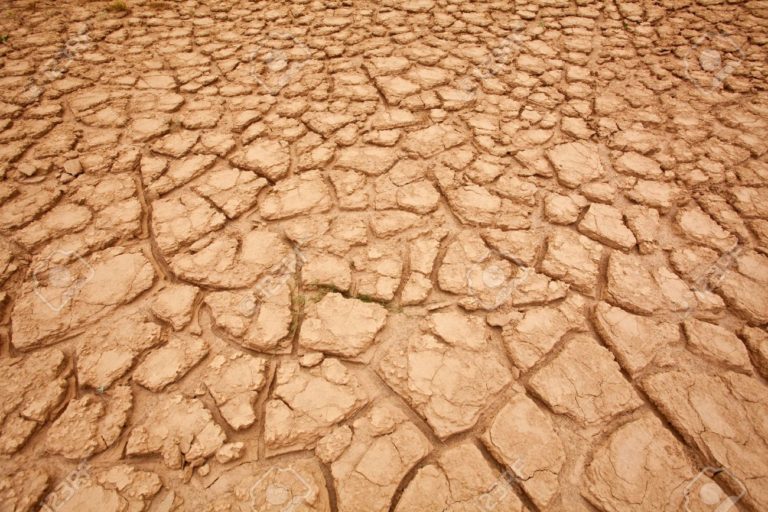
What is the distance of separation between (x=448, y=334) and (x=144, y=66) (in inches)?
105

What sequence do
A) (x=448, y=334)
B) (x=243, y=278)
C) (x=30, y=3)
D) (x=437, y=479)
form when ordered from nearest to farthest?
(x=437, y=479)
(x=448, y=334)
(x=243, y=278)
(x=30, y=3)

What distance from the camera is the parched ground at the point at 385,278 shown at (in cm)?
106

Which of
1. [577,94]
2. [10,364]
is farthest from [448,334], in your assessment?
[577,94]

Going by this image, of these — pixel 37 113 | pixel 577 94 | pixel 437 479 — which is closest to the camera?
pixel 437 479

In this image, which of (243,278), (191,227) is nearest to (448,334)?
(243,278)

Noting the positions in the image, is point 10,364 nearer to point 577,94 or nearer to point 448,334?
point 448,334

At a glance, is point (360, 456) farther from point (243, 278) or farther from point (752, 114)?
point (752, 114)

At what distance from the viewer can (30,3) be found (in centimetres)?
302

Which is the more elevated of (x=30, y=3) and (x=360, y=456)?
(x=30, y=3)

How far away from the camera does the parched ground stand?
1.06 metres

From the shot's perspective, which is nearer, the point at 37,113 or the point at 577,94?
the point at 37,113

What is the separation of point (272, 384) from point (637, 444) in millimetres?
1135

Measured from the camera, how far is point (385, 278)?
4.75 feet

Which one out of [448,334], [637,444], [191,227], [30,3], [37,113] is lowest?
[637,444]
